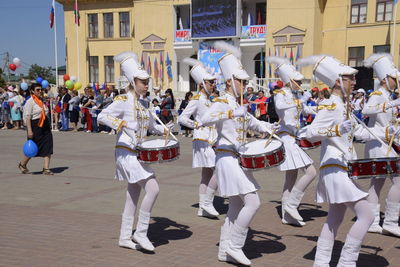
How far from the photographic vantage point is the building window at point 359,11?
1286 inches

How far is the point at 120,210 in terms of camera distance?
7527 millimetres

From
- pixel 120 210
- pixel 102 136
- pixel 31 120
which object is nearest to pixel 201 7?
pixel 102 136

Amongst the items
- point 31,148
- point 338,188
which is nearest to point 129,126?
point 338,188

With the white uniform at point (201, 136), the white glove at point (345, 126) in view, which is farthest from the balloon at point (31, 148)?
the white glove at point (345, 126)

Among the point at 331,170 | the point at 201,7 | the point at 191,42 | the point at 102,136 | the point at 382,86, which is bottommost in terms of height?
the point at 102,136

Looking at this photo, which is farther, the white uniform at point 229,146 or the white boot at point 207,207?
the white boot at point 207,207

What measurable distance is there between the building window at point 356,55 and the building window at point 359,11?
191 centimetres

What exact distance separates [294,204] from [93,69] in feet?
126

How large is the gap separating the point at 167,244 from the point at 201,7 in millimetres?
33275

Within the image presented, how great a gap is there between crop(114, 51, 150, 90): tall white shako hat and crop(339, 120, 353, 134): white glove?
2.43 metres

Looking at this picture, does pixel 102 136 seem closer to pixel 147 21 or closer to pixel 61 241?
pixel 61 241

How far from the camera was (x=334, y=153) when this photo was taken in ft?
15.6

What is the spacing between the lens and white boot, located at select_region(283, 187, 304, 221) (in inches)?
264

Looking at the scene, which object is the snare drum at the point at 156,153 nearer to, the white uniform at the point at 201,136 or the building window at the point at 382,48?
the white uniform at the point at 201,136
